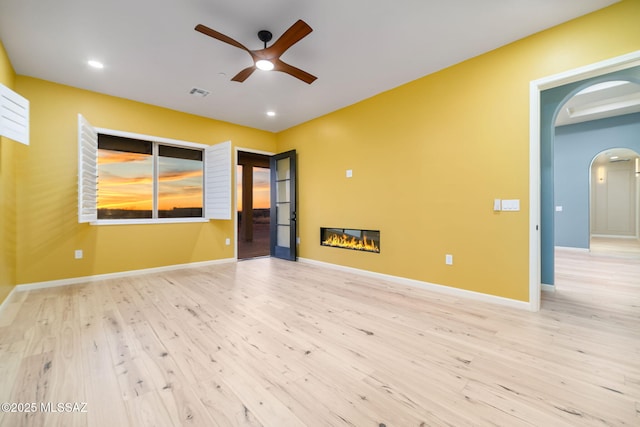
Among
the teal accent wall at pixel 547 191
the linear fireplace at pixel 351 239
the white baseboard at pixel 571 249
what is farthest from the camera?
the white baseboard at pixel 571 249

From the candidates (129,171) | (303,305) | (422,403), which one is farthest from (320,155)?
(422,403)

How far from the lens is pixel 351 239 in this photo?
179 inches

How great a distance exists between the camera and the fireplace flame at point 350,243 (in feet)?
13.8

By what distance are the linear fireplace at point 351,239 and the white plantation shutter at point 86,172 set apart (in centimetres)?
351

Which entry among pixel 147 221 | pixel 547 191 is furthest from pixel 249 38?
pixel 547 191

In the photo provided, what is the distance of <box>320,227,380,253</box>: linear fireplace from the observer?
4160 millimetres

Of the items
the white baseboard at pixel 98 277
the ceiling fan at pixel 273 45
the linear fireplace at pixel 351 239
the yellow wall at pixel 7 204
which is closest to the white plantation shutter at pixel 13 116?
the yellow wall at pixel 7 204

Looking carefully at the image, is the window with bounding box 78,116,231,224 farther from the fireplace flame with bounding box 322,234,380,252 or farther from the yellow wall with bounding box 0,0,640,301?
the fireplace flame with bounding box 322,234,380,252

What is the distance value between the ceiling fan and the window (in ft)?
7.01

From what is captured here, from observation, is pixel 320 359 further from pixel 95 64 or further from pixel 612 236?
pixel 612 236

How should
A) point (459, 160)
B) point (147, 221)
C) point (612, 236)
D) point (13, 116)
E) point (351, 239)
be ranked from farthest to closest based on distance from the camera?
1. point (612, 236)
2. point (351, 239)
3. point (147, 221)
4. point (459, 160)
5. point (13, 116)

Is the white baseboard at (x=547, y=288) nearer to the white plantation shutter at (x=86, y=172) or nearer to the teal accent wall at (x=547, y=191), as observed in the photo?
the teal accent wall at (x=547, y=191)

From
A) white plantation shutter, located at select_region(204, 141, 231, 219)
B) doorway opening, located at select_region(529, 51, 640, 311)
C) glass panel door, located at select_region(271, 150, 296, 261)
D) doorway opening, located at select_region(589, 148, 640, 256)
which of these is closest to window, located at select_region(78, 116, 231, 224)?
white plantation shutter, located at select_region(204, 141, 231, 219)

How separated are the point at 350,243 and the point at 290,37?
10.5 ft
